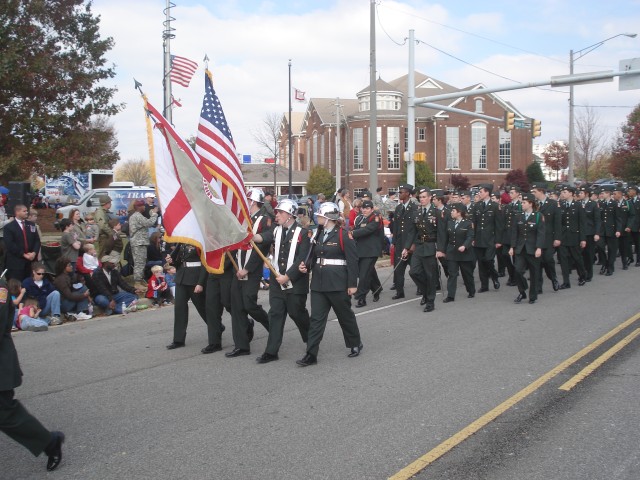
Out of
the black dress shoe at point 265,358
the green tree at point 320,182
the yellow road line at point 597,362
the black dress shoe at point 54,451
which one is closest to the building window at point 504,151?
the green tree at point 320,182

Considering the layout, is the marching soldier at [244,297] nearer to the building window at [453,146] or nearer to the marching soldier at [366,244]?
the marching soldier at [366,244]

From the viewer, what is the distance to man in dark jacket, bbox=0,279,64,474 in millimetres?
4672

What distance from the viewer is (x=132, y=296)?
12.2m

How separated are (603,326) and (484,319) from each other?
176 centimetres

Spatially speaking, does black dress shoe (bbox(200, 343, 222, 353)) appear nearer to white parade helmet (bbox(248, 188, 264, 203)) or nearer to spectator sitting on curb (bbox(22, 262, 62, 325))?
white parade helmet (bbox(248, 188, 264, 203))

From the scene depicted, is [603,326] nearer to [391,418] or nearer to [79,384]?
[391,418]

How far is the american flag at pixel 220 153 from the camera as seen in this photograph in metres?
8.20

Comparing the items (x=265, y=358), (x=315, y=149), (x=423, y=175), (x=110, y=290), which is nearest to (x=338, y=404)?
(x=265, y=358)

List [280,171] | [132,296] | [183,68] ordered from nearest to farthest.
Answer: [132,296]
[183,68]
[280,171]

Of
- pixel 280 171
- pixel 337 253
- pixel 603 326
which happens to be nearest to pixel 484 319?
pixel 603 326

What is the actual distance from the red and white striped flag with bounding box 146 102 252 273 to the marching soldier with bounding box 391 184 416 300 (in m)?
5.05

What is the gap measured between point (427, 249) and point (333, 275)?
403 cm

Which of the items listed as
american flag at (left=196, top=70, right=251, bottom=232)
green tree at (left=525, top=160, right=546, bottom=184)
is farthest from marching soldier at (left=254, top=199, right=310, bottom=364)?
green tree at (left=525, top=160, right=546, bottom=184)

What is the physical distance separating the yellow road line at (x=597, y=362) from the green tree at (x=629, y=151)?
38179 mm
